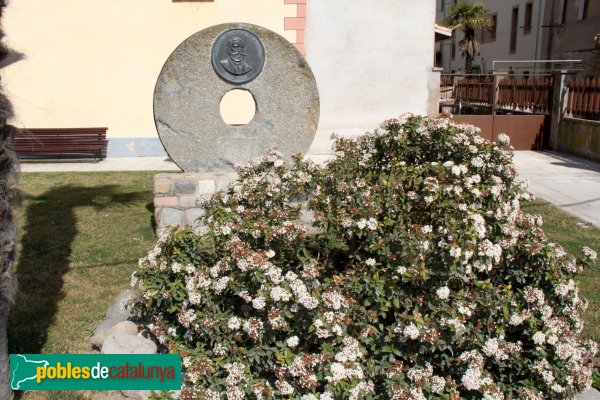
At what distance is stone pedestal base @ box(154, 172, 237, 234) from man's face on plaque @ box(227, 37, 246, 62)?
1109 millimetres

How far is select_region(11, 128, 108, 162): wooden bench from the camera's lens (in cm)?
1084

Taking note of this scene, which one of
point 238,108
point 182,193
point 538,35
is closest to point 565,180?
point 238,108

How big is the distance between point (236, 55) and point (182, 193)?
1411 millimetres

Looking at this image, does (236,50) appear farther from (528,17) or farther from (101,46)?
(528,17)

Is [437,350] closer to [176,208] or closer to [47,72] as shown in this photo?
[176,208]

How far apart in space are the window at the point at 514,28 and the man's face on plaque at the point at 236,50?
21.9 meters

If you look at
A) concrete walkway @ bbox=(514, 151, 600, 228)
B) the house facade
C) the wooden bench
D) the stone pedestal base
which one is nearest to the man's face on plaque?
the stone pedestal base

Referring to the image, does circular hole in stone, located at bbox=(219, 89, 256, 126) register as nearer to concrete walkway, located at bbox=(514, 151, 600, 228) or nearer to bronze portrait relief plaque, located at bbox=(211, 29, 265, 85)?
concrete walkway, located at bbox=(514, 151, 600, 228)

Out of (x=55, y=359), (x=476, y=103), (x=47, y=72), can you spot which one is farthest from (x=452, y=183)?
(x=476, y=103)

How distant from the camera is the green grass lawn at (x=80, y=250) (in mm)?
4020

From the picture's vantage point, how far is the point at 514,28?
2528cm

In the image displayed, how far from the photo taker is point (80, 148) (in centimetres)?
1086

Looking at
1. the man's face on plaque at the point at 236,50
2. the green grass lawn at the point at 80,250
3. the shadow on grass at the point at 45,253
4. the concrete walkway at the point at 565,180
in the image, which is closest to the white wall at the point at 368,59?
the concrete walkway at the point at 565,180

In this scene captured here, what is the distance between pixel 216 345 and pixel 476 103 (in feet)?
42.6
